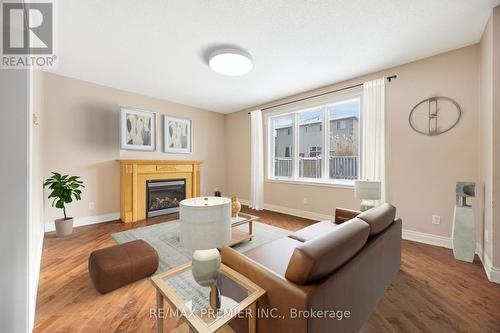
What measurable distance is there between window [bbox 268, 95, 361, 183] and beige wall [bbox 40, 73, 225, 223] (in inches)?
110

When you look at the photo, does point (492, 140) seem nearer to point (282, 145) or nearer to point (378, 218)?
point (378, 218)

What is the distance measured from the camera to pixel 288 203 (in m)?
4.48

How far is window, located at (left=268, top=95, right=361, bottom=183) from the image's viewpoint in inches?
143

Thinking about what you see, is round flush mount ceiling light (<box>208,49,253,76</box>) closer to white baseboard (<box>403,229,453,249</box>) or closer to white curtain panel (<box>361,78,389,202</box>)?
white curtain panel (<box>361,78,389,202</box>)

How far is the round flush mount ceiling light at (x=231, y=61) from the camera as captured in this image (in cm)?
255

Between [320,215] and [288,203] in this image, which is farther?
[288,203]

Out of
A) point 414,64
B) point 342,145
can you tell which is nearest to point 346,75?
point 414,64

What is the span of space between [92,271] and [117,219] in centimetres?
248

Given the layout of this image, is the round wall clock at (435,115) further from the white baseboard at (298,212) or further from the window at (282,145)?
the window at (282,145)

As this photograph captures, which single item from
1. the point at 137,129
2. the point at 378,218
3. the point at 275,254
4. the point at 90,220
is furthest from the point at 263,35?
the point at 90,220

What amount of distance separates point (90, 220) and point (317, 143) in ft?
15.3

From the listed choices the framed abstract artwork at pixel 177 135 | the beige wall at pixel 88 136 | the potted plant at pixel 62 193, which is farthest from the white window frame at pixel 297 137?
the potted plant at pixel 62 193

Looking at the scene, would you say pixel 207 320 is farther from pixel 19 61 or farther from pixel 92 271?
pixel 19 61

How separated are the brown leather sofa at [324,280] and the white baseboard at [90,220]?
11.9ft
